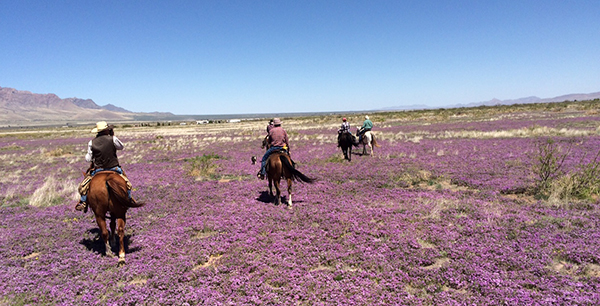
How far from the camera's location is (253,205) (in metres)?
10.2

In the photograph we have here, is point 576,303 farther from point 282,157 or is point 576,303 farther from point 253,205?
point 253,205

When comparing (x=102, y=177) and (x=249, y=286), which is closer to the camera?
(x=249, y=286)

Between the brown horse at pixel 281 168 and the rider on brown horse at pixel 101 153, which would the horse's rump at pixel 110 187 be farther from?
the brown horse at pixel 281 168

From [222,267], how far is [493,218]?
276 inches

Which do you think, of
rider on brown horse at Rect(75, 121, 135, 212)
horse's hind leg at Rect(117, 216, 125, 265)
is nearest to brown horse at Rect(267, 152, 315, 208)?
rider on brown horse at Rect(75, 121, 135, 212)

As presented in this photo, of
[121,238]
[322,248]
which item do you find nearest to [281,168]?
[322,248]

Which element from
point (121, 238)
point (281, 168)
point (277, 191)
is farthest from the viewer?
point (277, 191)

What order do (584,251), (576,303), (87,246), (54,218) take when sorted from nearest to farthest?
(576,303) < (584,251) < (87,246) < (54,218)

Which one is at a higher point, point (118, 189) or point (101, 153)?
point (101, 153)

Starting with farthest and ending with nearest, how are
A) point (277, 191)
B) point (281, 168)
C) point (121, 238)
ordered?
point (277, 191)
point (281, 168)
point (121, 238)

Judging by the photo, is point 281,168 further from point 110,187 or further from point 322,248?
point 110,187

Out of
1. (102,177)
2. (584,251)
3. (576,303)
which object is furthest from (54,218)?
(584,251)

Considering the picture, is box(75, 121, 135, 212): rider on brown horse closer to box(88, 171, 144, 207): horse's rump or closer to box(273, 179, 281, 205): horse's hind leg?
box(88, 171, 144, 207): horse's rump

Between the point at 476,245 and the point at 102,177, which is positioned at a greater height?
the point at 102,177
